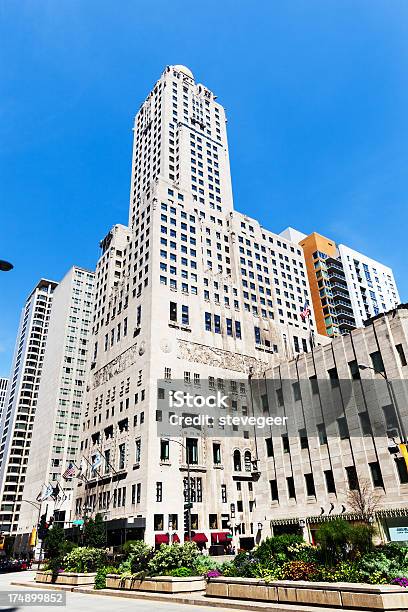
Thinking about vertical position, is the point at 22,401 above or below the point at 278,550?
above

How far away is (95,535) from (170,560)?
37.7 meters

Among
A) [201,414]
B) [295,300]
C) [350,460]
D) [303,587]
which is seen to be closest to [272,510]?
[350,460]

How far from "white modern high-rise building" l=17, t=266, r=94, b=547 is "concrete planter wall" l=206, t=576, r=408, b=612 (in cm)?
8301

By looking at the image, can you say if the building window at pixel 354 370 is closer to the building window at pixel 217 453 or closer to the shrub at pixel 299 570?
the shrub at pixel 299 570

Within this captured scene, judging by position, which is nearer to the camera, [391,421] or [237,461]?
[391,421]

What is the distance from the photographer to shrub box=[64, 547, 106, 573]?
31172mm

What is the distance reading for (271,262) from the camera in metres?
97.0

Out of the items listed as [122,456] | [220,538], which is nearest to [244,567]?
[220,538]

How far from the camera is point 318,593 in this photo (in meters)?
15.8

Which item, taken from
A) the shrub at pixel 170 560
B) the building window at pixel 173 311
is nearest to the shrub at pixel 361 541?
the shrub at pixel 170 560

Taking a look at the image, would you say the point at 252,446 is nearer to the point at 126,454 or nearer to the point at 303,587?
the point at 126,454

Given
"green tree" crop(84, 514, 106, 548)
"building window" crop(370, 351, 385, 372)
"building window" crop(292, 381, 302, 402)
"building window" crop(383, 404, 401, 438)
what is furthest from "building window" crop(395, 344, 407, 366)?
"green tree" crop(84, 514, 106, 548)

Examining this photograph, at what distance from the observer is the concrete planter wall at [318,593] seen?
14250 mm

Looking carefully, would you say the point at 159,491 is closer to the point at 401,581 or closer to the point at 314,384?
the point at 314,384
